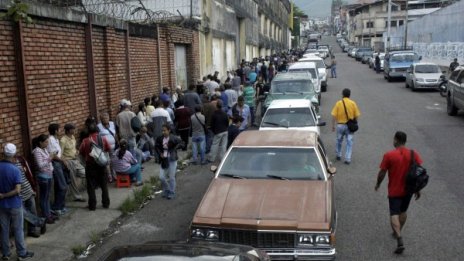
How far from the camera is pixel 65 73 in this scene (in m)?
10.7

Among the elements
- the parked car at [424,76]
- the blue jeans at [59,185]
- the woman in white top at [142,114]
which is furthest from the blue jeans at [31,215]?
the parked car at [424,76]

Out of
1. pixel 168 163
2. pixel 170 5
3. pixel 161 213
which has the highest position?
pixel 170 5

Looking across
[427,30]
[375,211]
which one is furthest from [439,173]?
[427,30]

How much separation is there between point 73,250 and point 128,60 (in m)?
7.73

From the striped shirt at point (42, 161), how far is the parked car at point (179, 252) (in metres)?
4.39

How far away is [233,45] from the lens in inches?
1282

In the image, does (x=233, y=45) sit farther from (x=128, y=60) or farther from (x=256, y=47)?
(x=128, y=60)

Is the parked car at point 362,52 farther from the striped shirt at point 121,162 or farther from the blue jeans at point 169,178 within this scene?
the blue jeans at point 169,178

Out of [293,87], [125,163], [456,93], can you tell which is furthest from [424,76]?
[125,163]

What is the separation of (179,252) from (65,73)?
7.48 m

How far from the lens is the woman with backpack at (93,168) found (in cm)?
925

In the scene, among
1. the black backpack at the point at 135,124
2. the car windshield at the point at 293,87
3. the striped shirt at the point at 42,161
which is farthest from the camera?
the car windshield at the point at 293,87

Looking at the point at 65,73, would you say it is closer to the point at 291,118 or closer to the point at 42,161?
the point at 42,161

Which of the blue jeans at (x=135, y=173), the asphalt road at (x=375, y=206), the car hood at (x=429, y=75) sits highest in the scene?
the car hood at (x=429, y=75)
